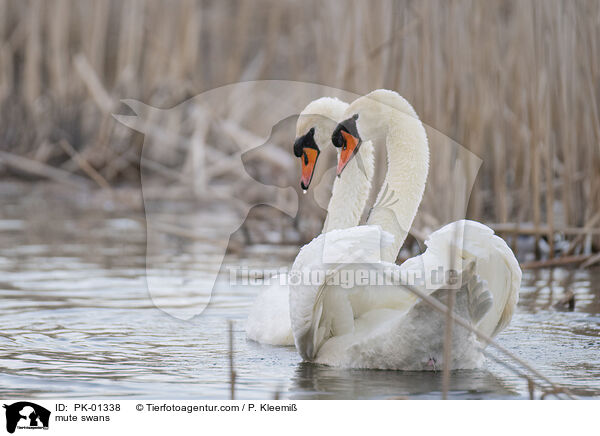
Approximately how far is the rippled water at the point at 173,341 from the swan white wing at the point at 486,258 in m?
0.26

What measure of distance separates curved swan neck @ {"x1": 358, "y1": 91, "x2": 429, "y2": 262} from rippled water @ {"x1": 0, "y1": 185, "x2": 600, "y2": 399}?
0.82 metres

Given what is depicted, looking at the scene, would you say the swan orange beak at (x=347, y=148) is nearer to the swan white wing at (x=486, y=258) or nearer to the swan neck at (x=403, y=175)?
the swan neck at (x=403, y=175)

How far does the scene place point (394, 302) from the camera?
15.1ft

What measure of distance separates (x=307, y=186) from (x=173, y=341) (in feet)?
3.40

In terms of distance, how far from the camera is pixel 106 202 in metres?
11.9

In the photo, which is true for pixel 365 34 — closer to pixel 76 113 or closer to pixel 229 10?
pixel 76 113

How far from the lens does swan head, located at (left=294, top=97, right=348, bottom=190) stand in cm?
542

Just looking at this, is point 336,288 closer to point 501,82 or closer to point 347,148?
point 347,148

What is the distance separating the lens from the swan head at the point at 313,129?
5418 millimetres

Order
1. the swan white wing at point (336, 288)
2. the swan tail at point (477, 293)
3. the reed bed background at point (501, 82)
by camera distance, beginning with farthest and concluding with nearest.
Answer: the reed bed background at point (501, 82)
the swan white wing at point (336, 288)
the swan tail at point (477, 293)

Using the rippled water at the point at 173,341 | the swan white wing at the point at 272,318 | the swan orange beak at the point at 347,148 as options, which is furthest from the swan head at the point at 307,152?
the rippled water at the point at 173,341

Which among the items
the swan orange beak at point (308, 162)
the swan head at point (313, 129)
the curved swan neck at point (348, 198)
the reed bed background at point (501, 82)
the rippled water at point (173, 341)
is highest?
the reed bed background at point (501, 82)

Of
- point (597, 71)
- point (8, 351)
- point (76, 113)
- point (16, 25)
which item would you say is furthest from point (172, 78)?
point (8, 351)
